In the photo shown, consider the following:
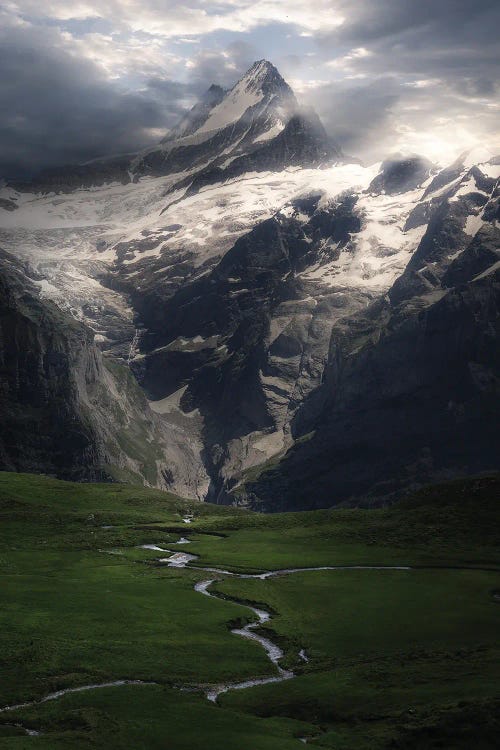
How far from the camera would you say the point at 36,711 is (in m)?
89.9

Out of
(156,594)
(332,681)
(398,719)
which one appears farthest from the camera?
(156,594)

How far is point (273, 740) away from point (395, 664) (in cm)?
3195

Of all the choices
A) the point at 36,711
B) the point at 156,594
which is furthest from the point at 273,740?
the point at 156,594

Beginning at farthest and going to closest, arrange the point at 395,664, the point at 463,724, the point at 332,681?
1. the point at 395,664
2. the point at 332,681
3. the point at 463,724

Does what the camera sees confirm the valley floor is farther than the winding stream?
No

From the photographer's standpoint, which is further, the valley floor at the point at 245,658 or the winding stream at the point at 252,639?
the winding stream at the point at 252,639

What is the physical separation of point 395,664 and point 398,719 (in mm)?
25325

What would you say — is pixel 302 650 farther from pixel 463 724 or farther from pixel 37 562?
pixel 37 562

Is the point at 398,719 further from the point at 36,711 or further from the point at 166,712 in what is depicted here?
the point at 36,711

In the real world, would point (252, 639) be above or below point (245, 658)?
below

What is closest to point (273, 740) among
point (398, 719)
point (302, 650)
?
point (398, 719)

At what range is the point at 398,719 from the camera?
282 feet

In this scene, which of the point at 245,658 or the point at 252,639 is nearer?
the point at 245,658

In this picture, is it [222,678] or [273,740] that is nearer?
[273,740]
